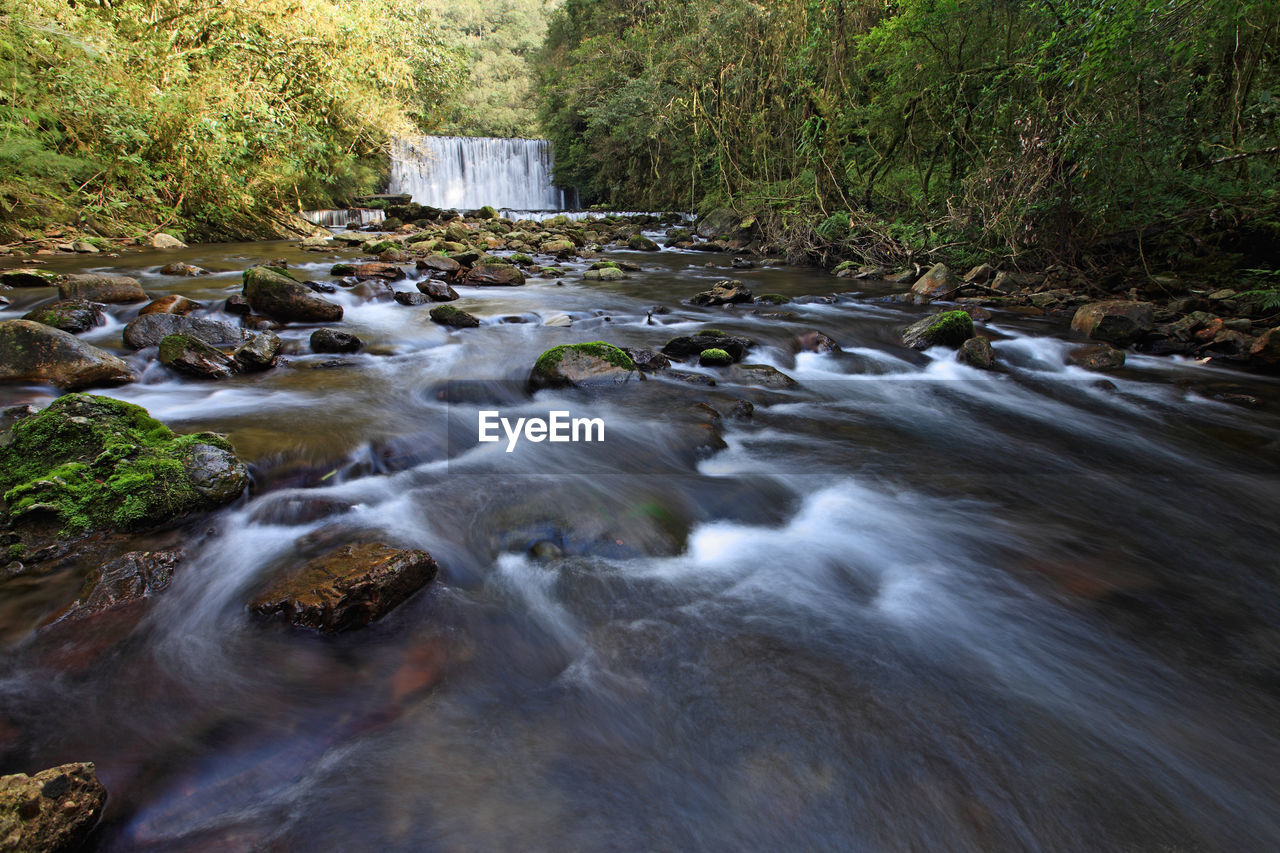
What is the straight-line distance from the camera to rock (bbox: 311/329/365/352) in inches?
221

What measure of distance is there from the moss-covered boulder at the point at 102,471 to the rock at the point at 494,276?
733 cm

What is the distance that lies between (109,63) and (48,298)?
6389mm

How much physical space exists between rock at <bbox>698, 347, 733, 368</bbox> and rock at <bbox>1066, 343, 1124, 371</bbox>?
3566 millimetres

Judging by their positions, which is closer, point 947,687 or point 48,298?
point 947,687

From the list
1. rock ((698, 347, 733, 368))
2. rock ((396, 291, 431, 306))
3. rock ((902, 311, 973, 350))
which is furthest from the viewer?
rock ((396, 291, 431, 306))

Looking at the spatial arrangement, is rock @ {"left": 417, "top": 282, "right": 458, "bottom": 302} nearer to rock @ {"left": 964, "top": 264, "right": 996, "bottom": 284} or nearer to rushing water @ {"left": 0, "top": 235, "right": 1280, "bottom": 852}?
rushing water @ {"left": 0, "top": 235, "right": 1280, "bottom": 852}

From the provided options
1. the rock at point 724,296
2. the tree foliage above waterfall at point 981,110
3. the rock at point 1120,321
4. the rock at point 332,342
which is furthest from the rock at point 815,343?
the rock at point 332,342

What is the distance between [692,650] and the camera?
2338 millimetres

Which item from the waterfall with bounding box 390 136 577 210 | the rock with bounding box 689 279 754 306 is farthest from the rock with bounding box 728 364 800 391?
the waterfall with bounding box 390 136 577 210

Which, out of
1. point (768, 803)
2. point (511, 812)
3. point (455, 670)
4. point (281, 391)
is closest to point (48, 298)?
point (281, 391)

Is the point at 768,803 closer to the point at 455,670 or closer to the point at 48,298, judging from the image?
the point at 455,670

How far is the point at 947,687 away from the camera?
2.21 meters

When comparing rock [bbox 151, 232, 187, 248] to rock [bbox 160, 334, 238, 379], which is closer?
→ rock [bbox 160, 334, 238, 379]

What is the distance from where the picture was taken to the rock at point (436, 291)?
8.30 m
